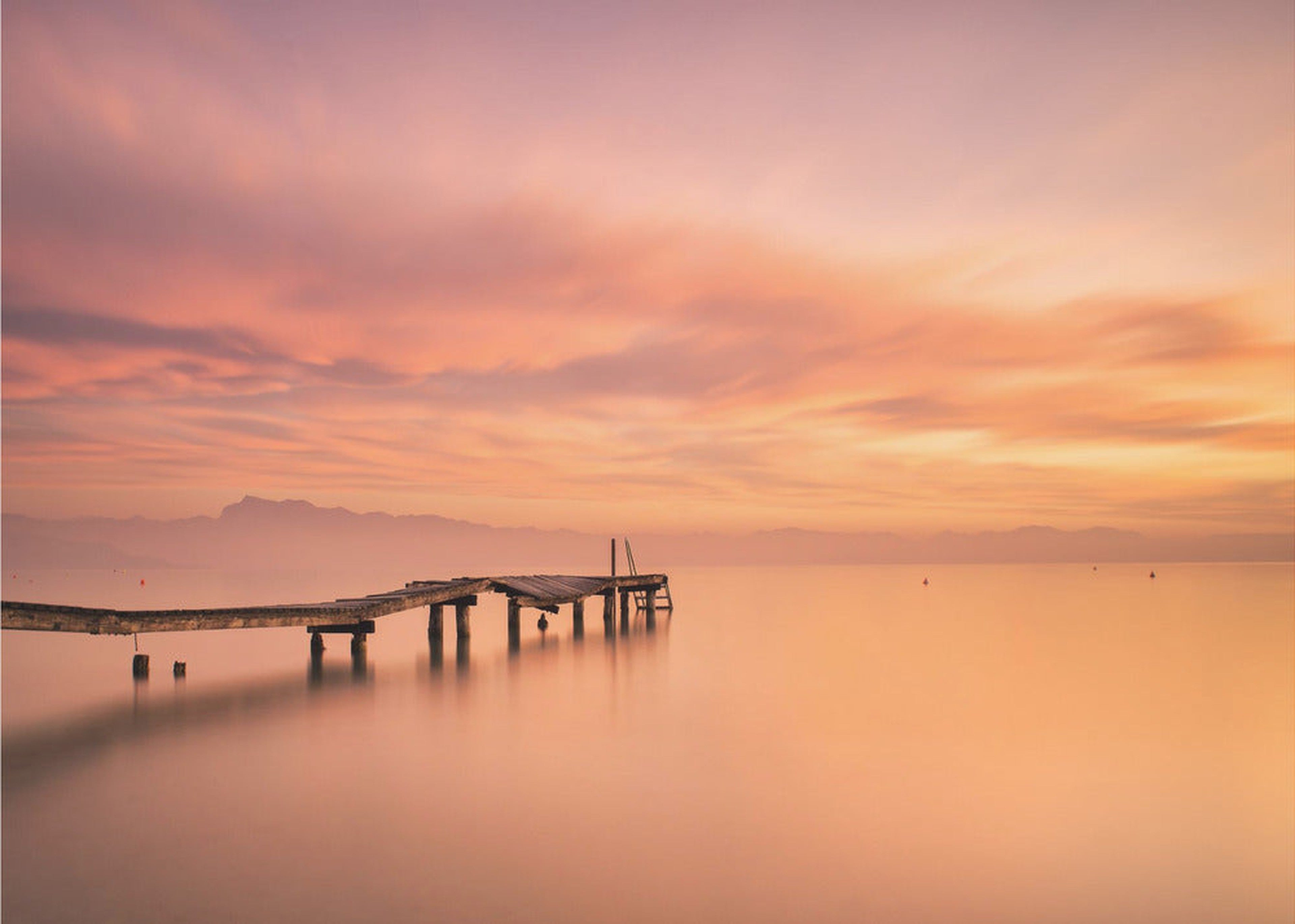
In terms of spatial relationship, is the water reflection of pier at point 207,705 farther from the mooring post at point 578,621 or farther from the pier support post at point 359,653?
the mooring post at point 578,621

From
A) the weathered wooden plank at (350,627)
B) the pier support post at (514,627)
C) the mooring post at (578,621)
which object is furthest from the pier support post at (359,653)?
the mooring post at (578,621)

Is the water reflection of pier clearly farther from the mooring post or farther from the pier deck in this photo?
the mooring post

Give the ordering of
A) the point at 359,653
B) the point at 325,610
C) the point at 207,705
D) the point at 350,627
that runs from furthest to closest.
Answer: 1. the point at 359,653
2. the point at 350,627
3. the point at 325,610
4. the point at 207,705

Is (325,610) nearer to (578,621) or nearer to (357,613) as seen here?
(357,613)

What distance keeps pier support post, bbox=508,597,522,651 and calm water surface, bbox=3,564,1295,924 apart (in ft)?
4.73

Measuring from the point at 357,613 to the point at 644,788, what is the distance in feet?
34.8

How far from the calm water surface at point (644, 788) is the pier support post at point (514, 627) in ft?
4.73

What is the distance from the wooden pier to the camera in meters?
14.2

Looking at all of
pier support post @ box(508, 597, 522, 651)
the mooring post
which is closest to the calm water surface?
pier support post @ box(508, 597, 522, 651)

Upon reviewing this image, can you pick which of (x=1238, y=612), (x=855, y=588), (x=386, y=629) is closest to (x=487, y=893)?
(x=386, y=629)

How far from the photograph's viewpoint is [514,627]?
1200 inches

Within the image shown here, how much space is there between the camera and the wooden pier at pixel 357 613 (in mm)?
14203

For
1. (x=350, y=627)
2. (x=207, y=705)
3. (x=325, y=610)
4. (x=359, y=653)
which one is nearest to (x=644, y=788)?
(x=207, y=705)

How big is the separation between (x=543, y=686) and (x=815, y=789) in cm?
966
